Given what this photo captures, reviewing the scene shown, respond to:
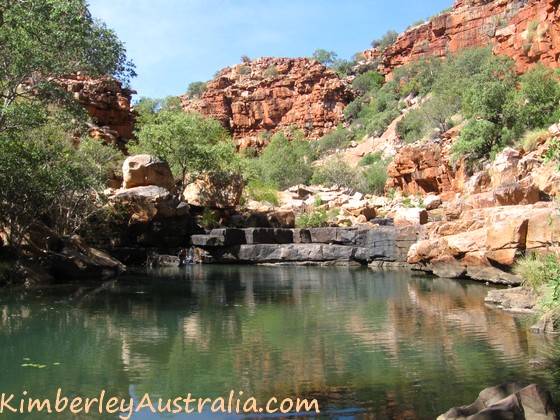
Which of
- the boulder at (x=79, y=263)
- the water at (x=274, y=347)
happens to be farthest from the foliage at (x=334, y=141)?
the water at (x=274, y=347)

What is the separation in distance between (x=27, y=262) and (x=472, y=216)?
15.7 meters

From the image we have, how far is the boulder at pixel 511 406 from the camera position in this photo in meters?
4.51

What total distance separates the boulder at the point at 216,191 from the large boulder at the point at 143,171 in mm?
3040

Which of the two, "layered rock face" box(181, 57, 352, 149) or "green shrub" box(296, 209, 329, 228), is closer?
"green shrub" box(296, 209, 329, 228)

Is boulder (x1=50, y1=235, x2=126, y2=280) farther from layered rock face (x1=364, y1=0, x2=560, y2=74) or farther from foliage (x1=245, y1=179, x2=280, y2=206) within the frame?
layered rock face (x1=364, y1=0, x2=560, y2=74)

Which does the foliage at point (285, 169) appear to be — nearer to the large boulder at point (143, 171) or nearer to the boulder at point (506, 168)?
the large boulder at point (143, 171)

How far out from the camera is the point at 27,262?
741 inches

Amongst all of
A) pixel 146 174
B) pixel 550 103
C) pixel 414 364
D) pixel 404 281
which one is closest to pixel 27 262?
pixel 146 174

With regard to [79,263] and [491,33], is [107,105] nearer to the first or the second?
[79,263]

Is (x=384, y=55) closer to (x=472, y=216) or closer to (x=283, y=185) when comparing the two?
(x=283, y=185)

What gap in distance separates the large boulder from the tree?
1135 centimetres

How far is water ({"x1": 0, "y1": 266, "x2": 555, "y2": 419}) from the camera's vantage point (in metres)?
6.62

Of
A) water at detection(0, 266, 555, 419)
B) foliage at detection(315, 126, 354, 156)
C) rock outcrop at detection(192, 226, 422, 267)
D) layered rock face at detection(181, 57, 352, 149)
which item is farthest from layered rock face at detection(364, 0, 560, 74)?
water at detection(0, 266, 555, 419)

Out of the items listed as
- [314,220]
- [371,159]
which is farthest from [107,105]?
[371,159]
